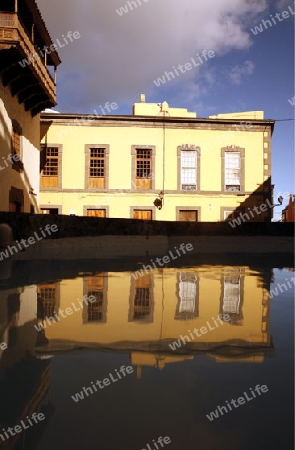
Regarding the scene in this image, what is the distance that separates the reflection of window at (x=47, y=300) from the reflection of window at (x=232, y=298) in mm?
1941

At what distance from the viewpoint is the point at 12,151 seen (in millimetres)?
15289

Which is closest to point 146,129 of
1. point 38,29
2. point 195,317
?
point 38,29

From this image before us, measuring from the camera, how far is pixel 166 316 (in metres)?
3.82

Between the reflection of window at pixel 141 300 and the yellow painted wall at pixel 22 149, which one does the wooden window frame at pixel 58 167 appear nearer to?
the yellow painted wall at pixel 22 149

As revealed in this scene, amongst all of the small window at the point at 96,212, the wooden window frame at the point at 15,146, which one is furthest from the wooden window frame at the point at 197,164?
the wooden window frame at the point at 15,146

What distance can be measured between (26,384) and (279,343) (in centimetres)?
197

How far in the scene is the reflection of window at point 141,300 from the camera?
3.81 m

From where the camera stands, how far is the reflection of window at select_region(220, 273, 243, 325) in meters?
Answer: 3.81

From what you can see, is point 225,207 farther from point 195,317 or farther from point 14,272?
point 195,317

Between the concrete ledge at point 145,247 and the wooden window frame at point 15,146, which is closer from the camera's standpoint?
the concrete ledge at point 145,247

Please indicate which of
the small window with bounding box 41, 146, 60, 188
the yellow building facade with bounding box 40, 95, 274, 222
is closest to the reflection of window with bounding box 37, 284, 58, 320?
the yellow building facade with bounding box 40, 95, 274, 222

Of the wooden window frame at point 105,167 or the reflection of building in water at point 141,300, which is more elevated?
the wooden window frame at point 105,167

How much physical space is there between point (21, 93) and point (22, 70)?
1.96 m

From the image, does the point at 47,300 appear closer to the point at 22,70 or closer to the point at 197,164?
the point at 22,70
